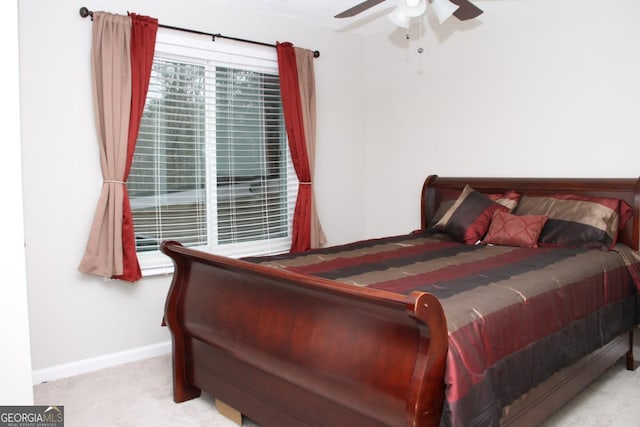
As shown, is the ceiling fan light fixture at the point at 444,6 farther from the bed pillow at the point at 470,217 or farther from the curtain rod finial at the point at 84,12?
the curtain rod finial at the point at 84,12

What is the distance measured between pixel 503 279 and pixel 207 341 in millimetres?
1469

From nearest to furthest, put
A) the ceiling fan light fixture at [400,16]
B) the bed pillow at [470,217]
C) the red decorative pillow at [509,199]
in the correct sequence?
1. the ceiling fan light fixture at [400,16]
2. the bed pillow at [470,217]
3. the red decorative pillow at [509,199]

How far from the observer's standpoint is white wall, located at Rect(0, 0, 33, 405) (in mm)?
1773

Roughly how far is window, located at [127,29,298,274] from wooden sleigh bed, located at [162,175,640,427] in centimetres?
100

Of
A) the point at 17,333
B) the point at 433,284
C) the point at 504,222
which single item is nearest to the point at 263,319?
the point at 433,284

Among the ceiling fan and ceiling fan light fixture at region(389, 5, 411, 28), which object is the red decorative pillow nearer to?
the ceiling fan

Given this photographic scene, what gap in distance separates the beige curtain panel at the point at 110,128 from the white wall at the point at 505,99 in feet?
7.73

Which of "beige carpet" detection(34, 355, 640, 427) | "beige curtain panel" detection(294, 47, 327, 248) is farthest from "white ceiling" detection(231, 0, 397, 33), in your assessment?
"beige carpet" detection(34, 355, 640, 427)

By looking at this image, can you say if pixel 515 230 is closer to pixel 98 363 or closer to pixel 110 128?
pixel 110 128

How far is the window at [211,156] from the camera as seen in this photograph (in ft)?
11.6

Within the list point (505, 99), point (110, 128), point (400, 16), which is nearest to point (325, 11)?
point (400, 16)

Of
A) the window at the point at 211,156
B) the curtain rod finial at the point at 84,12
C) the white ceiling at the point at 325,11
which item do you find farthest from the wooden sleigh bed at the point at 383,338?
the white ceiling at the point at 325,11

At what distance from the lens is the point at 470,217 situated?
3.59 meters

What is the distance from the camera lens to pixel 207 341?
2.56 metres
